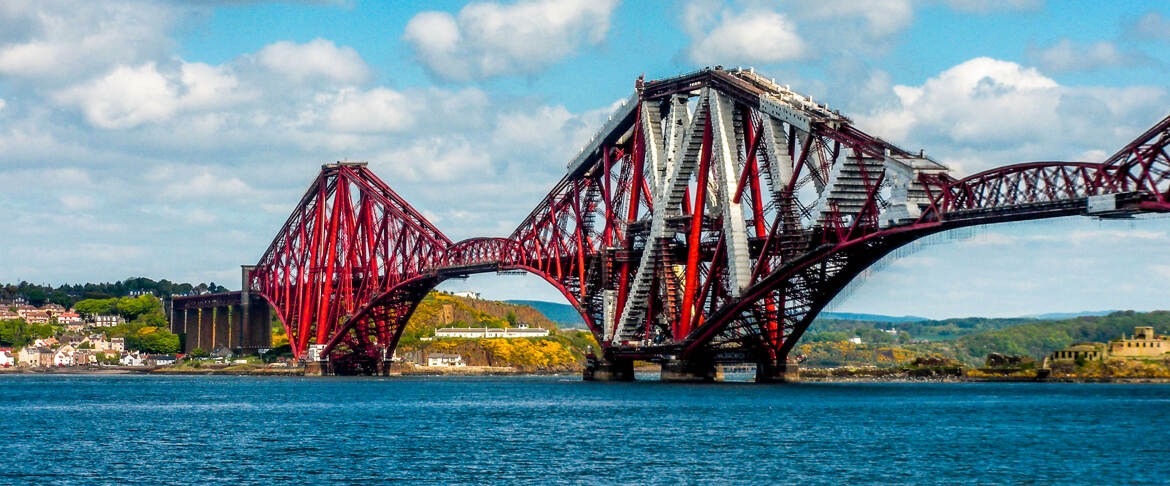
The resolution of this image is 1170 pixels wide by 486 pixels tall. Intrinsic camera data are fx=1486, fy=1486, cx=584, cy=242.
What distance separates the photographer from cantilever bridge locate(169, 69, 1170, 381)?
83.4m

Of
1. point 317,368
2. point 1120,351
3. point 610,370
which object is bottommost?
point 610,370

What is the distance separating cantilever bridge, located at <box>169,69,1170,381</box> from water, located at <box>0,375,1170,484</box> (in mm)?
9549

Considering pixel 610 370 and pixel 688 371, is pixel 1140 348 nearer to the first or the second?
pixel 610 370

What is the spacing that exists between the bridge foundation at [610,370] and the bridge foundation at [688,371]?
29.2 ft

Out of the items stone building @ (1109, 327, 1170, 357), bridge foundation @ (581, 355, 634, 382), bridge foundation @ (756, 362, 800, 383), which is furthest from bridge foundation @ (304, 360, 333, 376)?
stone building @ (1109, 327, 1170, 357)

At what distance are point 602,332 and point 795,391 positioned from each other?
2562 centimetres

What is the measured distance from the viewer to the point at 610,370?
12950 centimetres

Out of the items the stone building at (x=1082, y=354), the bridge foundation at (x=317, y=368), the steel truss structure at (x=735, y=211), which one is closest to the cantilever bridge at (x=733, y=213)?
the steel truss structure at (x=735, y=211)

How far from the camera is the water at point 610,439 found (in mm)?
52159

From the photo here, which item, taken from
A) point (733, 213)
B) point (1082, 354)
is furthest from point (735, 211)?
point (1082, 354)

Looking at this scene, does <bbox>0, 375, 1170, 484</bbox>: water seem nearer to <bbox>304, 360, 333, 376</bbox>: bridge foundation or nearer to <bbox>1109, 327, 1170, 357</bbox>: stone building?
<bbox>1109, 327, 1170, 357</bbox>: stone building

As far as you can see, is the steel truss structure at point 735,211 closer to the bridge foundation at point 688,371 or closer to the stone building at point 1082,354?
the bridge foundation at point 688,371

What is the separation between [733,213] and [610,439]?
42617 mm

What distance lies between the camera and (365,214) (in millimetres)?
172125
